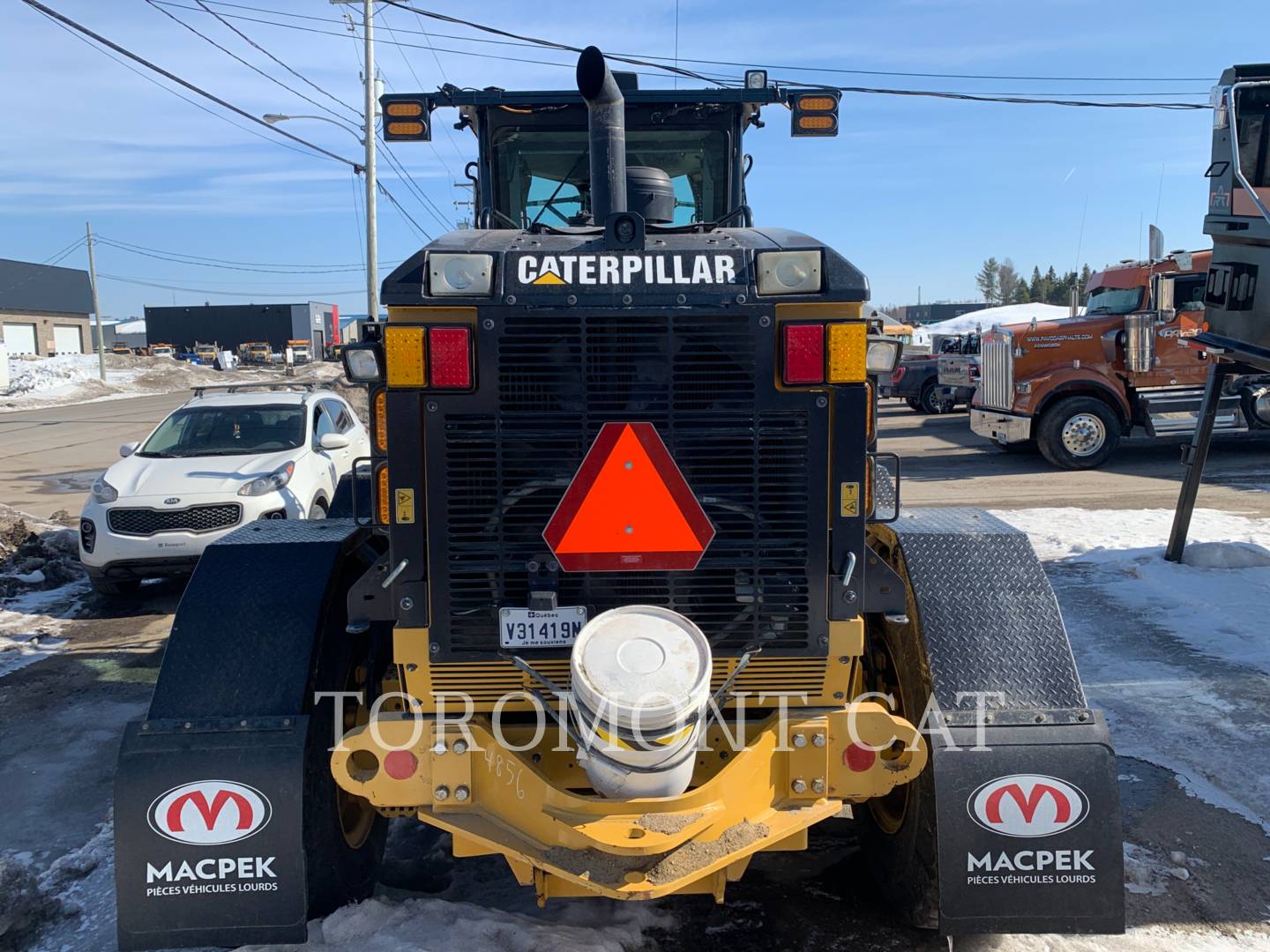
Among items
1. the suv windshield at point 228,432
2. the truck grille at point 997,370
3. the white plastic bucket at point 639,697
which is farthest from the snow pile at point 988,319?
the white plastic bucket at point 639,697

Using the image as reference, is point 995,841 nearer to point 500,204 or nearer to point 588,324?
point 588,324

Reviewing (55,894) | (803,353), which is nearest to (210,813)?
(55,894)

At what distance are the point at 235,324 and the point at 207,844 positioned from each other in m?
75.8

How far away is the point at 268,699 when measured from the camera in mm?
3279

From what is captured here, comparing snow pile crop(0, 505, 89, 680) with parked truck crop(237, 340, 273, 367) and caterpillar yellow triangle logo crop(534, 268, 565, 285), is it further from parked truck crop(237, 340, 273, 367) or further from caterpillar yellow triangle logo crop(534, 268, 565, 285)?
parked truck crop(237, 340, 273, 367)

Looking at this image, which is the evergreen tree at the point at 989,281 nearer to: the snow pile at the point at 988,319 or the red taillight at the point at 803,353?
the snow pile at the point at 988,319

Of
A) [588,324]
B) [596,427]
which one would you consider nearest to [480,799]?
[596,427]

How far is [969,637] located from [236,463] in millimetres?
7332

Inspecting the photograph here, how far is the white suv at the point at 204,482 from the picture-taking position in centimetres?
827

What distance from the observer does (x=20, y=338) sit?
63.5 m

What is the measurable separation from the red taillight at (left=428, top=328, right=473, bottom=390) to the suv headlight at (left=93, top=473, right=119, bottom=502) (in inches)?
260

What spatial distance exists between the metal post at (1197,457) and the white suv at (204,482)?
694cm

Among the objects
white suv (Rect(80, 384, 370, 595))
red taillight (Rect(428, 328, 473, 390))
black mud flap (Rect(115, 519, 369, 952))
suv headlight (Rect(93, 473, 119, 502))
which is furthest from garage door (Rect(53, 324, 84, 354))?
red taillight (Rect(428, 328, 473, 390))

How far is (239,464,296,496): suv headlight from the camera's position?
28.1ft
